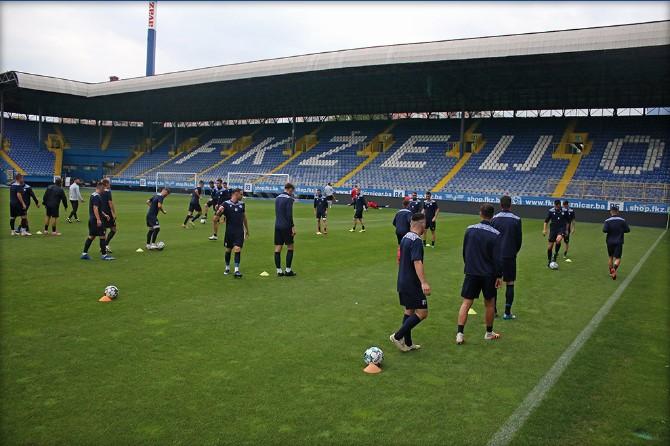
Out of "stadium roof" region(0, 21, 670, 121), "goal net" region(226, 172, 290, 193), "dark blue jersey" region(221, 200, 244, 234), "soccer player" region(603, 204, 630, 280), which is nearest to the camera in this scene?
"dark blue jersey" region(221, 200, 244, 234)

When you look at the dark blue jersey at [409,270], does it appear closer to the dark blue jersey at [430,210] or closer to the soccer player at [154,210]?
the soccer player at [154,210]

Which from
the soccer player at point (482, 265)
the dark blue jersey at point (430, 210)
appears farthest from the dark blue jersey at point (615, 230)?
the soccer player at point (482, 265)

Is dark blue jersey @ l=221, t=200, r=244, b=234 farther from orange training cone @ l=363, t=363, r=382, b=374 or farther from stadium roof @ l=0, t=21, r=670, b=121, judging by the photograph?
stadium roof @ l=0, t=21, r=670, b=121

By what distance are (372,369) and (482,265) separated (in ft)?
7.63

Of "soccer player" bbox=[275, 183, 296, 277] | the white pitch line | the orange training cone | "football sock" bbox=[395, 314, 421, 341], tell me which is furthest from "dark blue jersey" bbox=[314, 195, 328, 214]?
the orange training cone

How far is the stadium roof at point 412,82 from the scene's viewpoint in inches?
1273

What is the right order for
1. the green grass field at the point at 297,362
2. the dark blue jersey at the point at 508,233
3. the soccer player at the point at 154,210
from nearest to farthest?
the green grass field at the point at 297,362 < the dark blue jersey at the point at 508,233 < the soccer player at the point at 154,210

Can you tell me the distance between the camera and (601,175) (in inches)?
1491

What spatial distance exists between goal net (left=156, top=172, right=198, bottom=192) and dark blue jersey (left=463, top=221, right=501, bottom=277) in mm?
48324

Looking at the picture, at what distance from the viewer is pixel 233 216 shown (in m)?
11.4

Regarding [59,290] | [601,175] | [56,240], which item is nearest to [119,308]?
[59,290]

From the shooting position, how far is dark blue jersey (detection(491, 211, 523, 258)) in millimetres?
8938

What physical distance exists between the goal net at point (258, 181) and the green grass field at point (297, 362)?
36.1 metres

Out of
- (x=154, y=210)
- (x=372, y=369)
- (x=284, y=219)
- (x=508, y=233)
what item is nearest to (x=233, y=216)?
(x=284, y=219)
